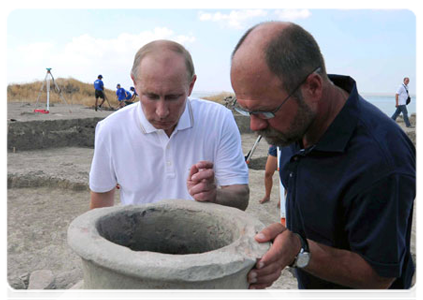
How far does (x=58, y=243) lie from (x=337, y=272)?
3444 mm

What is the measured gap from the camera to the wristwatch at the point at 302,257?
1433 millimetres

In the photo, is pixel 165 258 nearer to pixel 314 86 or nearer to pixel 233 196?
pixel 314 86

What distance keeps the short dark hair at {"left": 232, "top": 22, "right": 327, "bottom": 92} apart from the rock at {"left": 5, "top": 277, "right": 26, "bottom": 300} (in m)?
2.55

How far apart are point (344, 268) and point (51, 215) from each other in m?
4.31

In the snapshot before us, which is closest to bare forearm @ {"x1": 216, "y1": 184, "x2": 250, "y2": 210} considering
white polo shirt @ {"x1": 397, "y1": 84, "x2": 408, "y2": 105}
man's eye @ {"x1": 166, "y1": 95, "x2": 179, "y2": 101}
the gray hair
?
man's eye @ {"x1": 166, "y1": 95, "x2": 179, "y2": 101}

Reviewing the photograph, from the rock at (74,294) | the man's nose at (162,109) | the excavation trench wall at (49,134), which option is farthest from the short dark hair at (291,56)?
the excavation trench wall at (49,134)

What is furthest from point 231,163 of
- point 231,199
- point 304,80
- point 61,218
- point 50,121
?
point 50,121

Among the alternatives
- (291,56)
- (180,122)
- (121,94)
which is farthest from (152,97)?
(121,94)

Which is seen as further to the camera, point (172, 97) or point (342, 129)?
point (172, 97)

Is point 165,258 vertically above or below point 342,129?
below

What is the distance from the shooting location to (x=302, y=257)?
1440 millimetres

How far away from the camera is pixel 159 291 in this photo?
1.29 meters

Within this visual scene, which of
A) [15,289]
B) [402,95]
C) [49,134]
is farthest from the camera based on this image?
[402,95]

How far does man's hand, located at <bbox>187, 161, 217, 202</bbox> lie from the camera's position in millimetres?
1854
